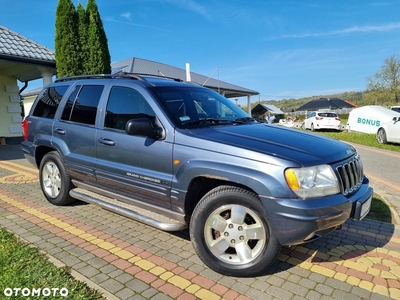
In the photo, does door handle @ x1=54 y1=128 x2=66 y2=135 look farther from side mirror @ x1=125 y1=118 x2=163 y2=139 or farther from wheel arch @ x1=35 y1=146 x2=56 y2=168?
side mirror @ x1=125 y1=118 x2=163 y2=139

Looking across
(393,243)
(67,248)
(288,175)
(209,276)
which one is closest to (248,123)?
(288,175)

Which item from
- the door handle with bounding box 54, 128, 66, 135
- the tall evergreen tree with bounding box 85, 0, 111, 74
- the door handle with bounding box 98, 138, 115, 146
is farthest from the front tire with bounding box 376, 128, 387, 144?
the door handle with bounding box 54, 128, 66, 135

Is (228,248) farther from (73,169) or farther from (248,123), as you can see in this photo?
(73,169)

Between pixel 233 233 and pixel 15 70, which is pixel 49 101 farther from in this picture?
pixel 15 70

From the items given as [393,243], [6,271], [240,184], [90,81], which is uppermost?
[90,81]

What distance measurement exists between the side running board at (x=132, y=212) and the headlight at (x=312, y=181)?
126cm

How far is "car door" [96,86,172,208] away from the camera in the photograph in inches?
124

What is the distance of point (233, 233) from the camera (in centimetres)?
280

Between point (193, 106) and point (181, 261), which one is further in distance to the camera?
point (193, 106)

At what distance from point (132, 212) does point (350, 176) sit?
2.41m

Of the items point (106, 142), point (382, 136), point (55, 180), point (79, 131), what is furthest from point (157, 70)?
point (106, 142)

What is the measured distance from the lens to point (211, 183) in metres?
3.04

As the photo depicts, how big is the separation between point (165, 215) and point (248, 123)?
152 centimetres

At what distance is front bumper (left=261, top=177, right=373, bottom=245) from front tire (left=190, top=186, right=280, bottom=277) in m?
0.11
